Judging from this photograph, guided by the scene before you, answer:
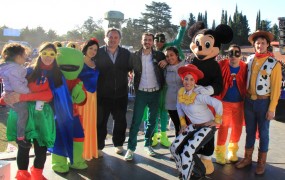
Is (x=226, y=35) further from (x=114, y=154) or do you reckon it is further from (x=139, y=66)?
(x=114, y=154)

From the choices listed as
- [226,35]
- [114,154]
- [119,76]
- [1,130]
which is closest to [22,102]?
[119,76]

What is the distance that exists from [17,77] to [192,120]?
2050 mm

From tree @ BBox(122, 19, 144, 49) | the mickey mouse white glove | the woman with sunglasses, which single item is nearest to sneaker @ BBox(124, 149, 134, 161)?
the woman with sunglasses

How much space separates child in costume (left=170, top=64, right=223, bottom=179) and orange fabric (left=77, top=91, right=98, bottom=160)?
1.16 meters

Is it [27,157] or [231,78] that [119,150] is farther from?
[231,78]

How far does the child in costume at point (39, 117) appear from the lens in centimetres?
331

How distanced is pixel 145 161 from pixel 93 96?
121 centimetres

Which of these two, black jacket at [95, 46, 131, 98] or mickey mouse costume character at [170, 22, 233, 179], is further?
black jacket at [95, 46, 131, 98]

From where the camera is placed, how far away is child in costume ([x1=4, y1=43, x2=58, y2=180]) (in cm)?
331

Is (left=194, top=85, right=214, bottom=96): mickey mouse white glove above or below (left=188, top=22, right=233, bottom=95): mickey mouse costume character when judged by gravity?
below

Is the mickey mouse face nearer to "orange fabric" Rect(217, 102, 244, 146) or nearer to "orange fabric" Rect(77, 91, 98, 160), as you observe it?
"orange fabric" Rect(217, 102, 244, 146)

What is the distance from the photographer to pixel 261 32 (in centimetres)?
402

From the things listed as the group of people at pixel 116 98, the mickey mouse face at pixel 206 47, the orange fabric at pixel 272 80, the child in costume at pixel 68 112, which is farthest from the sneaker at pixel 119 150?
the orange fabric at pixel 272 80

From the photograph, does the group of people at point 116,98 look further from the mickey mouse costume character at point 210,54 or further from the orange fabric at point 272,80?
the mickey mouse costume character at point 210,54
